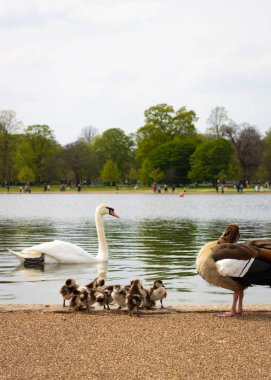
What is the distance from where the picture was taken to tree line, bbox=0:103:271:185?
116250mm

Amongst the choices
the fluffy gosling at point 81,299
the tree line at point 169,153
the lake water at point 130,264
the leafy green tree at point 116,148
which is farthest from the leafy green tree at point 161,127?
the fluffy gosling at point 81,299

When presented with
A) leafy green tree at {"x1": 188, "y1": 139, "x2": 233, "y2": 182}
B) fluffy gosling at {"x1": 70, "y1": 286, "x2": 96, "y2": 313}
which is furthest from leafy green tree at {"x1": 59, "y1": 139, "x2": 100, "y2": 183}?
fluffy gosling at {"x1": 70, "y1": 286, "x2": 96, "y2": 313}

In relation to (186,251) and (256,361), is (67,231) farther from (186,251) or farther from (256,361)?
(256,361)

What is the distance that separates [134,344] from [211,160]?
108 meters

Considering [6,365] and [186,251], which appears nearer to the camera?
[6,365]

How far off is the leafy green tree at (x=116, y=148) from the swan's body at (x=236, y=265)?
13715 cm

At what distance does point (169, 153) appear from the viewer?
120 m

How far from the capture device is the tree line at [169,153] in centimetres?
11625

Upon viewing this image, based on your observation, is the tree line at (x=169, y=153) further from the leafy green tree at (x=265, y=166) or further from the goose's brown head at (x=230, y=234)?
the goose's brown head at (x=230, y=234)

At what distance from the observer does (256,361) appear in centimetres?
666

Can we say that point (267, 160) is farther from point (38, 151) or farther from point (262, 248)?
point (262, 248)

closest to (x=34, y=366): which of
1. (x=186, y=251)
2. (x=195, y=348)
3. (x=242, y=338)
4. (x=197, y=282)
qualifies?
(x=195, y=348)

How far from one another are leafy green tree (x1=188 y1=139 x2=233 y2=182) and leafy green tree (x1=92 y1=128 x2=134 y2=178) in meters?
32.1

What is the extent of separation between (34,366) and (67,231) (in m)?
22.8
